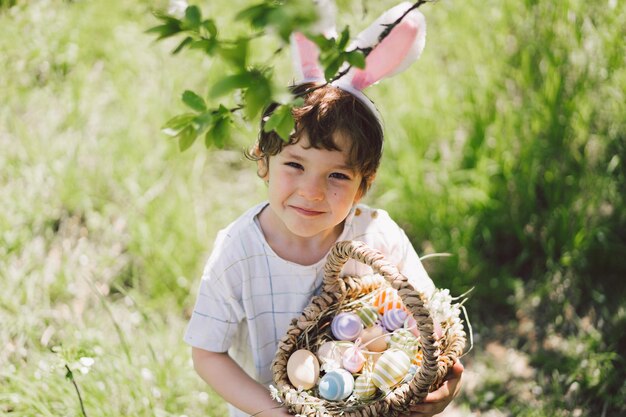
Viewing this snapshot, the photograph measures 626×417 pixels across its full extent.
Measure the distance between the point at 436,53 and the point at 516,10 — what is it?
50 centimetres

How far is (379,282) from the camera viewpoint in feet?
6.18

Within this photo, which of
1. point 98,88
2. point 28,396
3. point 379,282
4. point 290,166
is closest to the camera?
point 290,166

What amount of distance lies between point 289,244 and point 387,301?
1.01 ft

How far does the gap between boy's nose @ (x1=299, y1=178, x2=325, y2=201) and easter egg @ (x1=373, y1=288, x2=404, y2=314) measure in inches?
14.3

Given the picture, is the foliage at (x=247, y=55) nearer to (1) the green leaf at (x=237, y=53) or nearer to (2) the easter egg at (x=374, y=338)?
(1) the green leaf at (x=237, y=53)

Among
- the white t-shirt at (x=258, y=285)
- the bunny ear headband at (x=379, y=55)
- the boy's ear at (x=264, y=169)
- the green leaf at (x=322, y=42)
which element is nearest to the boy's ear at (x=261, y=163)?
the boy's ear at (x=264, y=169)

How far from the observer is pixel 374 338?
1.77 metres

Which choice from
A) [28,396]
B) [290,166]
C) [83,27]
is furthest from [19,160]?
[290,166]

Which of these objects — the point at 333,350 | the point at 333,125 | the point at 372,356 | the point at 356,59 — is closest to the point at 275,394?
the point at 333,350

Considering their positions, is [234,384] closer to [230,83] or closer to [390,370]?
[390,370]

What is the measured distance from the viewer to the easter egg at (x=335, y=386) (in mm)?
1621

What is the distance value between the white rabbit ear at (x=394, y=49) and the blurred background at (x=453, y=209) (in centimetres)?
116

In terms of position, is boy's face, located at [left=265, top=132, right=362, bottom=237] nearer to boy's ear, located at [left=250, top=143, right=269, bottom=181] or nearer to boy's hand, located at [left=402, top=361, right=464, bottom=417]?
boy's ear, located at [left=250, top=143, right=269, bottom=181]

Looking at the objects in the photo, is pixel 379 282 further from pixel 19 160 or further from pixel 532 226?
pixel 19 160
